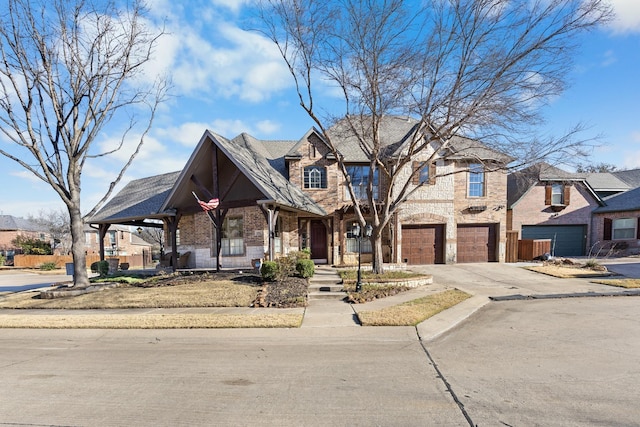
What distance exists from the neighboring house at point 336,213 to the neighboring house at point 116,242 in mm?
30521

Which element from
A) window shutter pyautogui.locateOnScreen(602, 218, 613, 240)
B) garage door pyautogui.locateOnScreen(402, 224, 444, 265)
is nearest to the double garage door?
garage door pyautogui.locateOnScreen(402, 224, 444, 265)

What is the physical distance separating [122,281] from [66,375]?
33.0 ft

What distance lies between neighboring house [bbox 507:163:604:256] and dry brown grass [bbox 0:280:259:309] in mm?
19570

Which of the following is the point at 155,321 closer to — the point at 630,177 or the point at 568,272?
the point at 568,272

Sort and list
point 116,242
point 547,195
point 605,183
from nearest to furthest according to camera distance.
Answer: point 547,195 < point 605,183 < point 116,242

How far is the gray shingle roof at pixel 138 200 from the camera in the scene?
1620cm

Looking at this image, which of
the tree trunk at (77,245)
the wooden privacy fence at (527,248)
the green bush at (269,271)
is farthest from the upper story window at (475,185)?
the tree trunk at (77,245)

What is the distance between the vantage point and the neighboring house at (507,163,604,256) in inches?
833

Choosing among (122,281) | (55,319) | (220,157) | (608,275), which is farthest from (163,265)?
(608,275)

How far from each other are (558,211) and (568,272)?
958cm

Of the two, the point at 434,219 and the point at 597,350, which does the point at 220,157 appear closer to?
the point at 434,219

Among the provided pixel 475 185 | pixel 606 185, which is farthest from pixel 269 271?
pixel 606 185

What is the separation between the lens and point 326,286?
11.2m

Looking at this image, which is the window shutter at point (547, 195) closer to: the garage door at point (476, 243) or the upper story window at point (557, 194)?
the upper story window at point (557, 194)
